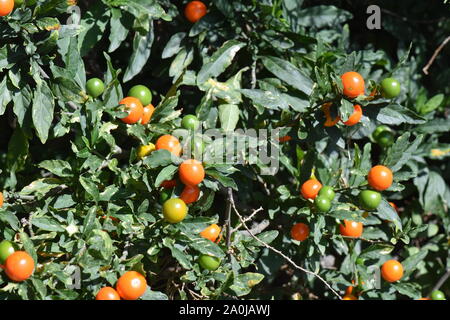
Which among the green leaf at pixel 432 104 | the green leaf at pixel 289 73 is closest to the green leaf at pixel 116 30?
the green leaf at pixel 289 73

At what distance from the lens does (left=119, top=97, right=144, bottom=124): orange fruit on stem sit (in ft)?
6.19

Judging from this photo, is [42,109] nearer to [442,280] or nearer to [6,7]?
[6,7]

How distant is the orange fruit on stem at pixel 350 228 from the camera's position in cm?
212

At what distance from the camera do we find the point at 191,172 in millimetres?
1749

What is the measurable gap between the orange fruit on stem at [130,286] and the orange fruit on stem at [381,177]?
2.83ft

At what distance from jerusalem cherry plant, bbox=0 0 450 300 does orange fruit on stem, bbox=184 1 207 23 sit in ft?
0.04

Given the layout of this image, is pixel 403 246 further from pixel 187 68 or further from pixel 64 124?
pixel 64 124

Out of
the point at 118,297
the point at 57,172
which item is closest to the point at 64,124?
the point at 57,172

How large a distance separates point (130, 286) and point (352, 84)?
0.93m

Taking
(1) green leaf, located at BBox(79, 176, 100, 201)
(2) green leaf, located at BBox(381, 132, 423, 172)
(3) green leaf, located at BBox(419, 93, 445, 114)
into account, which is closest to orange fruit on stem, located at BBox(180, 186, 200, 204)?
(1) green leaf, located at BBox(79, 176, 100, 201)

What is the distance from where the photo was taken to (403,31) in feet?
8.92

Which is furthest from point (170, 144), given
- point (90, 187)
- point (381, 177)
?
point (381, 177)

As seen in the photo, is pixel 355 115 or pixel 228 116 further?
pixel 228 116

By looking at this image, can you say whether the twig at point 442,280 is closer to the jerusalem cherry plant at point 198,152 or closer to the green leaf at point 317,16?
the jerusalem cherry plant at point 198,152
